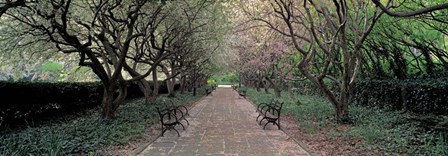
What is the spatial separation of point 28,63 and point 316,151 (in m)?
13.8

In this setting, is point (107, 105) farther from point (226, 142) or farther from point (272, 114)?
point (272, 114)

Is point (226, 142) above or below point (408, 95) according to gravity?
below

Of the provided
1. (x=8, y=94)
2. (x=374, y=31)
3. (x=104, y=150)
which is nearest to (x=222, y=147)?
(x=104, y=150)

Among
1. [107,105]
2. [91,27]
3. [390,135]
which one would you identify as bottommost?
[390,135]

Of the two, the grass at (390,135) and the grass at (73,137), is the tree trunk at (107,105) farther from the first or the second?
the grass at (390,135)

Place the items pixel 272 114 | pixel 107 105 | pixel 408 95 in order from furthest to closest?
1. pixel 272 114
2. pixel 408 95
3. pixel 107 105

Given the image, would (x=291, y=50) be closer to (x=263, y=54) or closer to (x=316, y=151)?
(x=263, y=54)

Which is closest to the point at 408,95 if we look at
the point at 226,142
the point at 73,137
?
A: the point at 226,142

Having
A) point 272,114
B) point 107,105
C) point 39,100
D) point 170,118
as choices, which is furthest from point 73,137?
point 272,114

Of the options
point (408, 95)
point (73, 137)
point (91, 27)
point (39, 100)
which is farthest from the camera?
point (408, 95)

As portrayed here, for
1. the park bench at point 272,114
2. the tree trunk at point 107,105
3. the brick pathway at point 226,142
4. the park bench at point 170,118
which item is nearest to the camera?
the brick pathway at point 226,142

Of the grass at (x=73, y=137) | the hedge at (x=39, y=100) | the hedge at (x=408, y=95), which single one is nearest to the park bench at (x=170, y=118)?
the grass at (x=73, y=137)

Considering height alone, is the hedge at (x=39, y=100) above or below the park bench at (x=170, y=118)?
above

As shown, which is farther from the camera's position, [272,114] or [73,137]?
[272,114]
